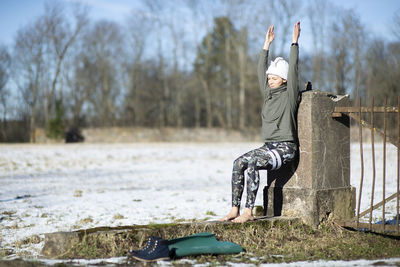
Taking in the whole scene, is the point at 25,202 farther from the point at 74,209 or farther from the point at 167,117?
the point at 167,117

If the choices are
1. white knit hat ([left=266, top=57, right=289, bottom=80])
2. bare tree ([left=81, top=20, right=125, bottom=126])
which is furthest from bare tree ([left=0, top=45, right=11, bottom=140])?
white knit hat ([left=266, top=57, right=289, bottom=80])

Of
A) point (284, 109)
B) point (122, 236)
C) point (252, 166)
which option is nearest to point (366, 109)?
point (284, 109)

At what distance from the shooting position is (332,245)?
4.50 metres

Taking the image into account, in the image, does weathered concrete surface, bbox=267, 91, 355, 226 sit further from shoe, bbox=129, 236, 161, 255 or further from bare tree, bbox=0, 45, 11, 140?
bare tree, bbox=0, 45, 11, 140

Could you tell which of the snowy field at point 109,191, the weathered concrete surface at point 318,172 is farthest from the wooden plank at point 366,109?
the snowy field at point 109,191

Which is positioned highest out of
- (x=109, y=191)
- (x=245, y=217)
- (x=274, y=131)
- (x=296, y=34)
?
(x=296, y=34)

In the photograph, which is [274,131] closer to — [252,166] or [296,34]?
[252,166]

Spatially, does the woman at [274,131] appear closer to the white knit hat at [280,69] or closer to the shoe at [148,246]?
the white knit hat at [280,69]

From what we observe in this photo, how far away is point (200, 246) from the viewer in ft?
13.6

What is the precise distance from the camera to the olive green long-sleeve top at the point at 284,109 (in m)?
4.82

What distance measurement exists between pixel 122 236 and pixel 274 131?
202cm

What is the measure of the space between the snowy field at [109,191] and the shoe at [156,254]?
1.09 metres

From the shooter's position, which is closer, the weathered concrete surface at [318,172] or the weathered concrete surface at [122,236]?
the weathered concrete surface at [122,236]

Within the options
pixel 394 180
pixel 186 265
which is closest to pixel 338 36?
pixel 394 180
